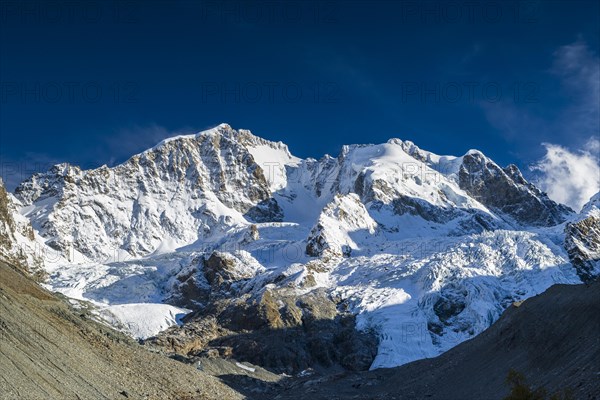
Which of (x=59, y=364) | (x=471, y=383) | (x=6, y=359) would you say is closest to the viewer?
(x=6, y=359)

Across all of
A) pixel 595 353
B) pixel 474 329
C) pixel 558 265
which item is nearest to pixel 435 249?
pixel 558 265

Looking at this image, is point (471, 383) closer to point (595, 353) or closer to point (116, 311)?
point (595, 353)

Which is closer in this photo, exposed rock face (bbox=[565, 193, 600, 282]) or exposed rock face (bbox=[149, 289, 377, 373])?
exposed rock face (bbox=[149, 289, 377, 373])

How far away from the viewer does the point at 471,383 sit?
68.2 m

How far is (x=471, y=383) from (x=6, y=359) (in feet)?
145

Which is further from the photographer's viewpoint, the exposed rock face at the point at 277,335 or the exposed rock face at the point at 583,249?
the exposed rock face at the point at 583,249

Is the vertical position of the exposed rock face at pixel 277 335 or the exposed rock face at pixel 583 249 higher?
the exposed rock face at pixel 583 249

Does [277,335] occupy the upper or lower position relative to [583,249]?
lower

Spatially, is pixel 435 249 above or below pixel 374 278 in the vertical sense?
above

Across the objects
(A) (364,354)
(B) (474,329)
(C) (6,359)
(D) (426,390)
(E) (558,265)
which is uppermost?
(E) (558,265)

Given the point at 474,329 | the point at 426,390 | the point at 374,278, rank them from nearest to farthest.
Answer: the point at 426,390
the point at 474,329
the point at 374,278

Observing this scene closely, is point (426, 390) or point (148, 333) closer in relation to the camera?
point (426, 390)

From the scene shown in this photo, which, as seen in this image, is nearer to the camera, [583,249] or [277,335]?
[277,335]

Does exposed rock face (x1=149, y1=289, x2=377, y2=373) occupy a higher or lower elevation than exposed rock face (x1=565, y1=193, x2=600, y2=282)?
lower
